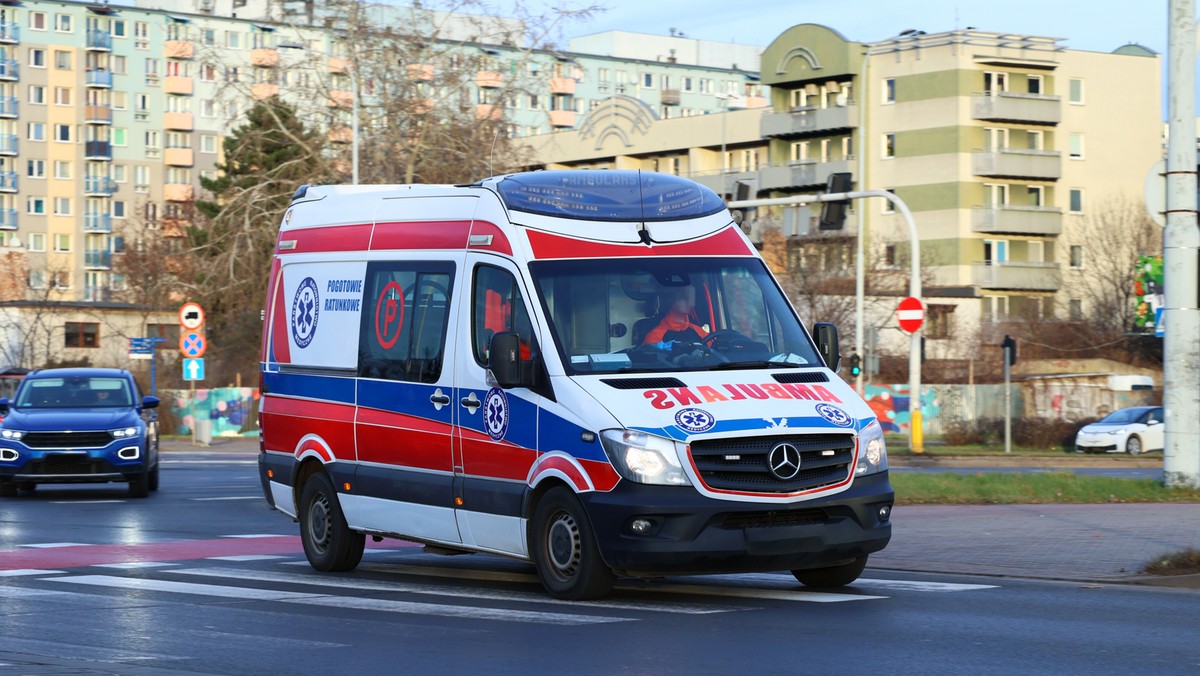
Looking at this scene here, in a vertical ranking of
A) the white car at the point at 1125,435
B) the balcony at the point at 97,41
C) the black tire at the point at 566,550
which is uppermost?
the balcony at the point at 97,41

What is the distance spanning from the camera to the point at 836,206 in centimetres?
3419

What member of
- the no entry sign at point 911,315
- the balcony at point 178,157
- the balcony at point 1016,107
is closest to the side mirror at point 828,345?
the no entry sign at point 911,315

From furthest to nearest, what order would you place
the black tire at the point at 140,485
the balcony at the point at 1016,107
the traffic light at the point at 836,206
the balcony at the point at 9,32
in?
the balcony at the point at 9,32, the balcony at the point at 1016,107, the traffic light at the point at 836,206, the black tire at the point at 140,485

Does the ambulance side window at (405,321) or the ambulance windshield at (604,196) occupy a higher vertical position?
the ambulance windshield at (604,196)

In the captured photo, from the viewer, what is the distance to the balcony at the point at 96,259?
123m

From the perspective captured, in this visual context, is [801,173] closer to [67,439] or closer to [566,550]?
[67,439]

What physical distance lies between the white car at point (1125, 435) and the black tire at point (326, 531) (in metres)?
35.2

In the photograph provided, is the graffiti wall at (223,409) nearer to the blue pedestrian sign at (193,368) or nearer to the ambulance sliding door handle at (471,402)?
the blue pedestrian sign at (193,368)

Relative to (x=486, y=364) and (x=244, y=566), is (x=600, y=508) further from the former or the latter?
(x=244, y=566)

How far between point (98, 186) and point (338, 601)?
11610 centimetres

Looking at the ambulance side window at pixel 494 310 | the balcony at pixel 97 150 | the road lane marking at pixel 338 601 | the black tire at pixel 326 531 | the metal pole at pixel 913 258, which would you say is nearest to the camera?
the road lane marking at pixel 338 601

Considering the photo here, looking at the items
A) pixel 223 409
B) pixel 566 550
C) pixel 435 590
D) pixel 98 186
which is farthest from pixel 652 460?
pixel 98 186

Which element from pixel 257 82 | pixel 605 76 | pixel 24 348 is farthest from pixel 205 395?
pixel 605 76

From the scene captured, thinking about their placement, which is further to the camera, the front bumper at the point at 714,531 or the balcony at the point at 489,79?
the balcony at the point at 489,79
